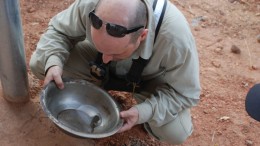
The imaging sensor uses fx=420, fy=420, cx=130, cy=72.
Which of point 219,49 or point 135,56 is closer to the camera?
point 135,56

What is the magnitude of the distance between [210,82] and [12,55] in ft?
4.55

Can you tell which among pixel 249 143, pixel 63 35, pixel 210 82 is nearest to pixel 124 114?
pixel 63 35

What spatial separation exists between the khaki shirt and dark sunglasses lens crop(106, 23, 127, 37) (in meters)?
0.15

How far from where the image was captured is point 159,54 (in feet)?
6.20

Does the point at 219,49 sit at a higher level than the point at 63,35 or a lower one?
lower

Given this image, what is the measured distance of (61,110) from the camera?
210cm

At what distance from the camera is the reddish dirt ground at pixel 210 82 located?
229cm

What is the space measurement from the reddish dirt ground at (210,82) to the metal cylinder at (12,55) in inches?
4.1

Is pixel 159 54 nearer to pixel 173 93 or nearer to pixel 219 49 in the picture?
Answer: pixel 173 93

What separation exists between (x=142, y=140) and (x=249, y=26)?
5.36ft

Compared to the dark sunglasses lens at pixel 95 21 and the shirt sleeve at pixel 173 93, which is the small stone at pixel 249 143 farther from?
the dark sunglasses lens at pixel 95 21

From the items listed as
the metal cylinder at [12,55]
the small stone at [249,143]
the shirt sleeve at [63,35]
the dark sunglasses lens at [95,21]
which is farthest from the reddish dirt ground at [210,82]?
the dark sunglasses lens at [95,21]

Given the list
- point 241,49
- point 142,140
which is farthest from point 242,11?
point 142,140

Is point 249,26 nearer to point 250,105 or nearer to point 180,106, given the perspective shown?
point 180,106
